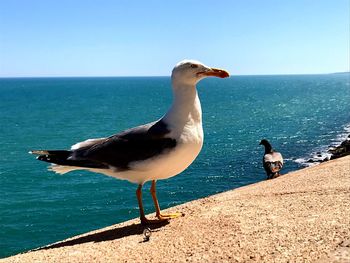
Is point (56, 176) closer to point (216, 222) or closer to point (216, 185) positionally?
point (216, 185)

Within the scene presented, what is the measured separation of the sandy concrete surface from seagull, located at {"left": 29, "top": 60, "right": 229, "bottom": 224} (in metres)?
1.16

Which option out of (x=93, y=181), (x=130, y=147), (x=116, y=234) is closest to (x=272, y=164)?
(x=116, y=234)

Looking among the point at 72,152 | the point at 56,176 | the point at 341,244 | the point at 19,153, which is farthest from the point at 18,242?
the point at 19,153

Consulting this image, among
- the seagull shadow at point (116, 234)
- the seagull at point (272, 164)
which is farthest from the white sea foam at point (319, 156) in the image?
the seagull shadow at point (116, 234)

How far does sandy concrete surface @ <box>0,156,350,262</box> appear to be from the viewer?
6078 mm

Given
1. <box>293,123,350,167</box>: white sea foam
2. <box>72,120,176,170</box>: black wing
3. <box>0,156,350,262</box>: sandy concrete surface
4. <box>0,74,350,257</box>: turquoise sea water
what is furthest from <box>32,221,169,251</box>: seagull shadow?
<box>293,123,350,167</box>: white sea foam

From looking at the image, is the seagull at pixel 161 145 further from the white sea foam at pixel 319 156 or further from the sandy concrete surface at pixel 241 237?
the white sea foam at pixel 319 156

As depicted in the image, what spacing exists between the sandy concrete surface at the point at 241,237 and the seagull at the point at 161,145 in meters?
1.16

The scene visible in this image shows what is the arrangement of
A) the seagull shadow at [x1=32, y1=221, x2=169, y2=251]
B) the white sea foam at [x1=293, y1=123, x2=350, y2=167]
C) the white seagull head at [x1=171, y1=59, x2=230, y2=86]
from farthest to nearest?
the white sea foam at [x1=293, y1=123, x2=350, y2=167], the seagull shadow at [x1=32, y1=221, x2=169, y2=251], the white seagull head at [x1=171, y1=59, x2=230, y2=86]

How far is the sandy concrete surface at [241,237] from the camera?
6.08 m

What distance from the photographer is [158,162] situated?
7.68 m

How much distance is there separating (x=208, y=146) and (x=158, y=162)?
46.2 meters

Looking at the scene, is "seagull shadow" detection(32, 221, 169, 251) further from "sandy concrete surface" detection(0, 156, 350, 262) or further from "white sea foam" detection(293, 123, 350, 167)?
"white sea foam" detection(293, 123, 350, 167)

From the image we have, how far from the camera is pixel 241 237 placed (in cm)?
679
